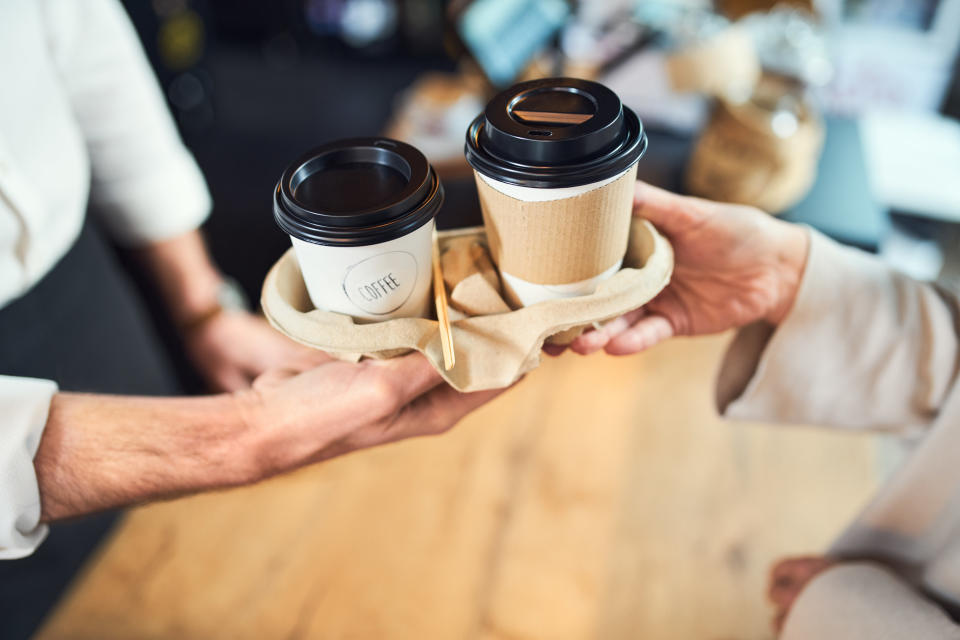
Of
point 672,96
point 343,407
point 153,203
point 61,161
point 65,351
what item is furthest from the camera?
point 672,96

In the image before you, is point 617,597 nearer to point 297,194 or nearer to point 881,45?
point 297,194

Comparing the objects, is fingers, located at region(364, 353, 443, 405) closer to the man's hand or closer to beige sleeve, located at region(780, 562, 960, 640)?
the man's hand

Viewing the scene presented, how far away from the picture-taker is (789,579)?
2.81ft

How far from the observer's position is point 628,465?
105 cm

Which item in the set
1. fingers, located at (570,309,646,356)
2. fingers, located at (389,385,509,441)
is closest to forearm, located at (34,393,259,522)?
fingers, located at (389,385,509,441)

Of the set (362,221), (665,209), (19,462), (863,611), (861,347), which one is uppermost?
(362,221)

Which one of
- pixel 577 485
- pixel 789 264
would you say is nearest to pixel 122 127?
pixel 577 485

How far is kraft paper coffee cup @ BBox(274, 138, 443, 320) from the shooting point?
53cm

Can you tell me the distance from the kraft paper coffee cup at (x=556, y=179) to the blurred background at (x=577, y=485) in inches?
19.2

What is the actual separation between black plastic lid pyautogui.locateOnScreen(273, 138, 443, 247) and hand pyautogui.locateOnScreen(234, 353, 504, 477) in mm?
150

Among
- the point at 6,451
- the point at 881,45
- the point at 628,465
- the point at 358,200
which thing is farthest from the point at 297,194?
the point at 881,45

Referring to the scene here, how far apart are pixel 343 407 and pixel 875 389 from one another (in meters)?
0.73

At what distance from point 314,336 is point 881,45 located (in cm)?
276

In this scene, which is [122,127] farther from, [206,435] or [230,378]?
[206,435]
